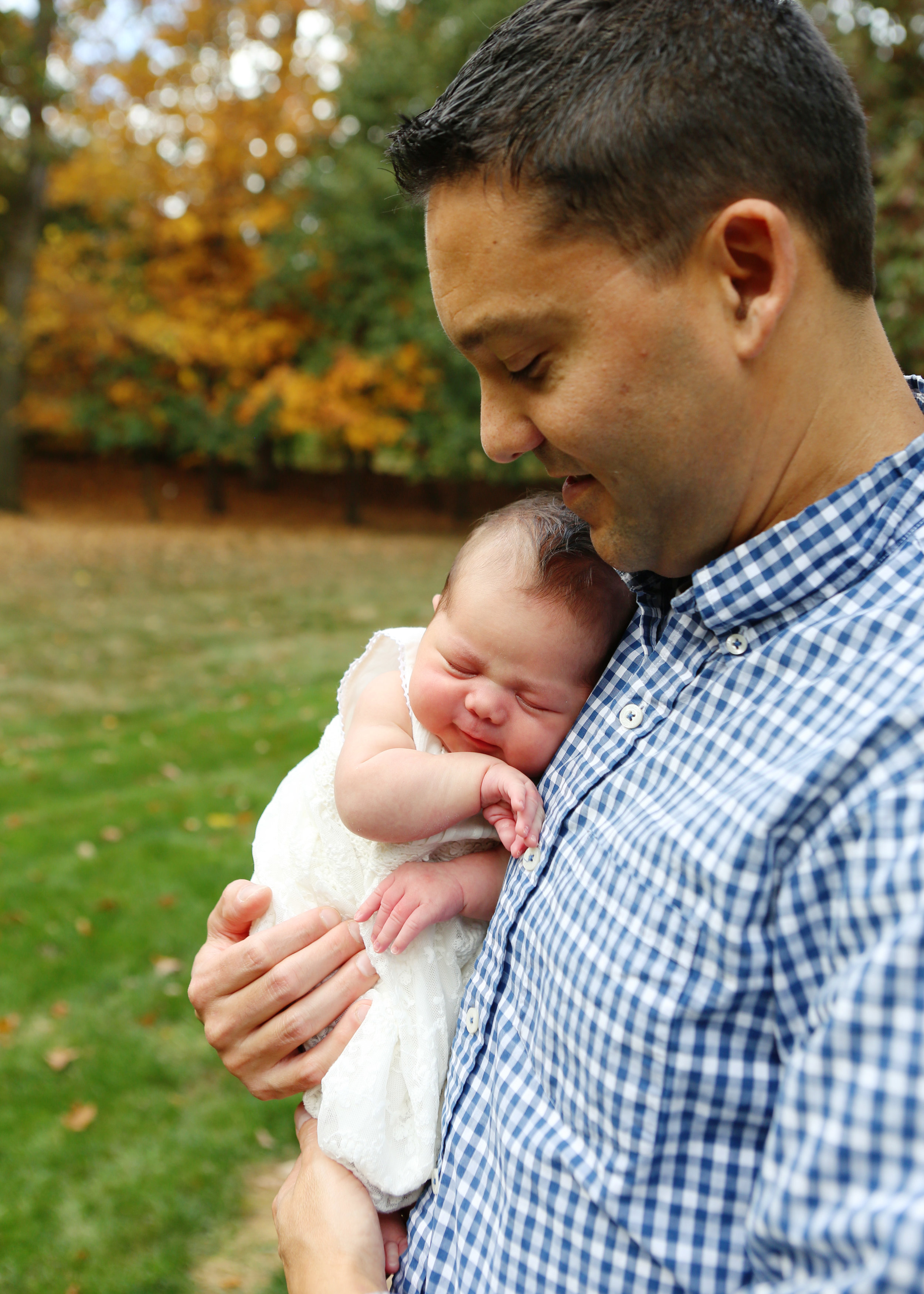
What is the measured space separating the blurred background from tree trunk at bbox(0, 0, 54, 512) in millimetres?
77

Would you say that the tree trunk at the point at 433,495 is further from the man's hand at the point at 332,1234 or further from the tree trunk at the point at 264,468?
the man's hand at the point at 332,1234

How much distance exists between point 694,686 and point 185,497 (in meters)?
24.6

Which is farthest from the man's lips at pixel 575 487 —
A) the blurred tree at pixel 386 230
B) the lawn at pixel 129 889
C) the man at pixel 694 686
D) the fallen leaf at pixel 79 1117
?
the blurred tree at pixel 386 230

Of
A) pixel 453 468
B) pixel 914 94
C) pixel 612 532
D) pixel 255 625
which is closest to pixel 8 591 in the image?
pixel 255 625

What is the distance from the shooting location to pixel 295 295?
66.2ft

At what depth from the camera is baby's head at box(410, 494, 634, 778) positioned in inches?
79.4

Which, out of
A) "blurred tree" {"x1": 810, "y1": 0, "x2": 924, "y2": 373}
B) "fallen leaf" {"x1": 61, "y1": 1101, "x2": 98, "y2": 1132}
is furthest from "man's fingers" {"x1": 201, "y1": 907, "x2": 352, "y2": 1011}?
"blurred tree" {"x1": 810, "y1": 0, "x2": 924, "y2": 373}

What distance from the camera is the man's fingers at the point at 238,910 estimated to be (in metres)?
2.15

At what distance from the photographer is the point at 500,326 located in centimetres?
150

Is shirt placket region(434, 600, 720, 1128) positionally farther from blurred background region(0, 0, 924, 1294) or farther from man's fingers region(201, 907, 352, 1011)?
blurred background region(0, 0, 924, 1294)

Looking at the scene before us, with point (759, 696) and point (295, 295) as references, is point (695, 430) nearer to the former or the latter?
point (759, 696)

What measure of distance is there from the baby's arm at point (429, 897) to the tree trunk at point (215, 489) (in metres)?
21.7

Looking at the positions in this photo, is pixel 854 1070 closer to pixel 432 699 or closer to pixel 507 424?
pixel 507 424

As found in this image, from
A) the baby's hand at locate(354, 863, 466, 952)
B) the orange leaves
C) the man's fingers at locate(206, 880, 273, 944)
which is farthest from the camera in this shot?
the orange leaves
